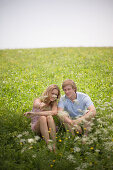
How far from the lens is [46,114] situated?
429 cm

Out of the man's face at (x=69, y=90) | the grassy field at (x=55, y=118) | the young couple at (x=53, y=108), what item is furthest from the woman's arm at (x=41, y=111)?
the grassy field at (x=55, y=118)

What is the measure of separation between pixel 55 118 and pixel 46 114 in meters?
1.07

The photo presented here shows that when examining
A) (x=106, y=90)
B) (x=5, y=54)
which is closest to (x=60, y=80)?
(x=106, y=90)

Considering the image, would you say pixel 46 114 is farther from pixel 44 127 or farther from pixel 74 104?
pixel 74 104

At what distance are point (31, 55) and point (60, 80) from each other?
25.6 ft

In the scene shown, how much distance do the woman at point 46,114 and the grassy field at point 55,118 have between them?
0.75 ft

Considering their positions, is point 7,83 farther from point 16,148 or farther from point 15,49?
point 15,49

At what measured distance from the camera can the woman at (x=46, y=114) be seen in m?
4.03

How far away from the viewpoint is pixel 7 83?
9.34 meters

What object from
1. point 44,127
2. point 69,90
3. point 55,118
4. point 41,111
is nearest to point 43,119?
point 44,127

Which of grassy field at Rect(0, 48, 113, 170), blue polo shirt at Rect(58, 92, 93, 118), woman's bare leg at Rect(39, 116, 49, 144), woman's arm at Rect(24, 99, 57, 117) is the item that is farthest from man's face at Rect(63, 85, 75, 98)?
woman's bare leg at Rect(39, 116, 49, 144)

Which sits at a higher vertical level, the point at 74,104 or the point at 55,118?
the point at 74,104

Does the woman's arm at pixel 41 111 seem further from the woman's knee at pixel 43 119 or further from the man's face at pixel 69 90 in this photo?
the man's face at pixel 69 90

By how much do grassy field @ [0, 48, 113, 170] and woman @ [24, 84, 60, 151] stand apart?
230 millimetres
